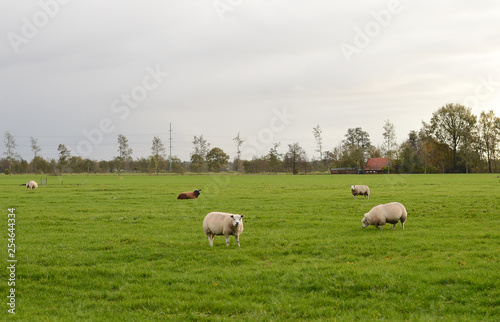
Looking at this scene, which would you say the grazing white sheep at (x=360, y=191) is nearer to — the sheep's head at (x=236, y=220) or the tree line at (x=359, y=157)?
the sheep's head at (x=236, y=220)

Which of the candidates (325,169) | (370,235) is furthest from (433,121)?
(370,235)

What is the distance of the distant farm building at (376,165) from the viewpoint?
130m

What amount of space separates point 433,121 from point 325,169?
41.3m

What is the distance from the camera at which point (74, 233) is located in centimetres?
1700

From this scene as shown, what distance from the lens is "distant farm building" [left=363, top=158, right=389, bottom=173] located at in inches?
5103

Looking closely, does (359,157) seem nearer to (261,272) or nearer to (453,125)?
(453,125)

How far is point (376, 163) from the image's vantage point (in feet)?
440

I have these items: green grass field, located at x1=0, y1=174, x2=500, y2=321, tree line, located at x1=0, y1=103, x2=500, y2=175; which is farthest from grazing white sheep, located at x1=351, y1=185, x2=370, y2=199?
tree line, located at x1=0, y1=103, x2=500, y2=175

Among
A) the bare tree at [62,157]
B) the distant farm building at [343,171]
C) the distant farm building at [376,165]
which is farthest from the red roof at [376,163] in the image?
the bare tree at [62,157]

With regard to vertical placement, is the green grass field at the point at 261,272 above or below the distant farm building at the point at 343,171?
below

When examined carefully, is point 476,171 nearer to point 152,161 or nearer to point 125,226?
point 152,161

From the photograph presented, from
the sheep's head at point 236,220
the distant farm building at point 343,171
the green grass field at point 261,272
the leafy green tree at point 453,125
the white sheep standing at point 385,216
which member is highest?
the leafy green tree at point 453,125

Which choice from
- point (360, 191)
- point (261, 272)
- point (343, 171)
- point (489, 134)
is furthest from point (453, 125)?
point (261, 272)

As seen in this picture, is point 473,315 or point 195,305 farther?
point 195,305
